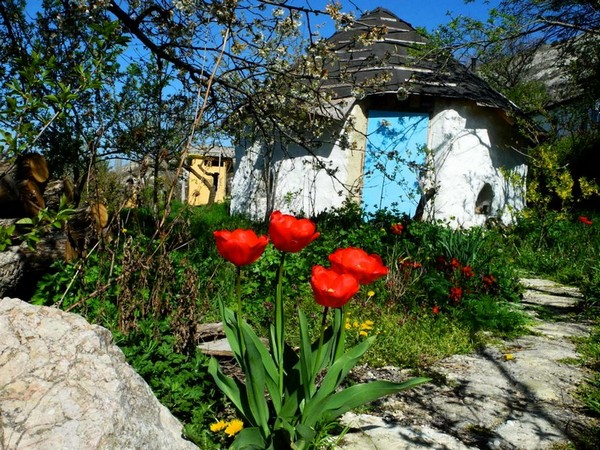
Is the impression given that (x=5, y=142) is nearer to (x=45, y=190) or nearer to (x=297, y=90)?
(x=45, y=190)

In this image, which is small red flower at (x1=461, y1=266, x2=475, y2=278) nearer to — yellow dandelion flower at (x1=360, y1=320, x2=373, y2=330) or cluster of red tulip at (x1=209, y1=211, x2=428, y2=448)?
yellow dandelion flower at (x1=360, y1=320, x2=373, y2=330)

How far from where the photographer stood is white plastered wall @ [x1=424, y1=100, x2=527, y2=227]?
10.6m

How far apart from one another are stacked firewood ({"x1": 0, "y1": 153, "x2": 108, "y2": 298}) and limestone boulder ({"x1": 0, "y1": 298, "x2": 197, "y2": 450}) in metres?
2.09

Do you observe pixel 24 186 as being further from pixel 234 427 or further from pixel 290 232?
pixel 290 232

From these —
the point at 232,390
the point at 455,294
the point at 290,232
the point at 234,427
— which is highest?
the point at 290,232

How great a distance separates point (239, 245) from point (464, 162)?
9.67m

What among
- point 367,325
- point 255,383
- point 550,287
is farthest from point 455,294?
point 255,383

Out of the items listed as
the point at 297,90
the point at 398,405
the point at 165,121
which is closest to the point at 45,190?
the point at 165,121

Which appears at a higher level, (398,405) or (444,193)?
(444,193)

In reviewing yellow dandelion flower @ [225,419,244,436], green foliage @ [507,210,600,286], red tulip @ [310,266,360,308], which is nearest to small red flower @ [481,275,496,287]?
green foliage @ [507,210,600,286]

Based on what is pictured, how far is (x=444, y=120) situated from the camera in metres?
10.5

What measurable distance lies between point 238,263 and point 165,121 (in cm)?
489

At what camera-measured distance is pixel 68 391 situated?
1586 mm

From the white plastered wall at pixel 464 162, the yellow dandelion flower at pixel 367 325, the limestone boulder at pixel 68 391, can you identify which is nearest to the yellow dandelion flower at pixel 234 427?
the limestone boulder at pixel 68 391
